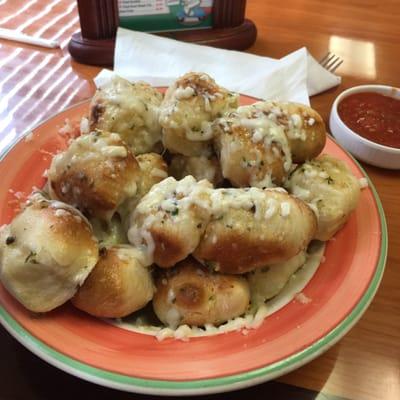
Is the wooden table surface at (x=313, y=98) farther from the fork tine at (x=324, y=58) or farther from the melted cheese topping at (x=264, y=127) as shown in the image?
the melted cheese topping at (x=264, y=127)

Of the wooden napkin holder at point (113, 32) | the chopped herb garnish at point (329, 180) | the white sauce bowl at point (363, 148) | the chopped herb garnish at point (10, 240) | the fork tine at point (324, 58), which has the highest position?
the chopped herb garnish at point (10, 240)

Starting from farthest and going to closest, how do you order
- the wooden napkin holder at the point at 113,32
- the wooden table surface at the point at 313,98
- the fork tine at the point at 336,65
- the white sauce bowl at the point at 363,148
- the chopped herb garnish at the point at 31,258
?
the fork tine at the point at 336,65, the wooden napkin holder at the point at 113,32, the white sauce bowl at the point at 363,148, the wooden table surface at the point at 313,98, the chopped herb garnish at the point at 31,258

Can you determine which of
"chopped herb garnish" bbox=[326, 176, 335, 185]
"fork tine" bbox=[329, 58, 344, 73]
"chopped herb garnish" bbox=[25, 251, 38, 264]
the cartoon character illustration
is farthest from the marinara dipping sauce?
"chopped herb garnish" bbox=[25, 251, 38, 264]

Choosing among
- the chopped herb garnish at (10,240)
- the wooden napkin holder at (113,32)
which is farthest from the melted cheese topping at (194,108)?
the wooden napkin holder at (113,32)

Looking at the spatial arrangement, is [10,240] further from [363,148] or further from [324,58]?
[324,58]

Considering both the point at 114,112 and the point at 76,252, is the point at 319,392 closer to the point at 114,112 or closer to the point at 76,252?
the point at 76,252

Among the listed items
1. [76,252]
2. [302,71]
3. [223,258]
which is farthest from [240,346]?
[302,71]

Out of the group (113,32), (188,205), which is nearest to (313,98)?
(113,32)

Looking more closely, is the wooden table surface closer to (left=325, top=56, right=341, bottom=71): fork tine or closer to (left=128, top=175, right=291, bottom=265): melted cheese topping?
(left=325, top=56, right=341, bottom=71): fork tine
